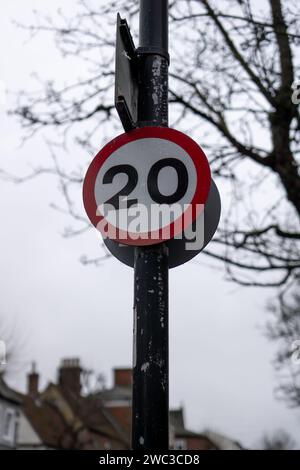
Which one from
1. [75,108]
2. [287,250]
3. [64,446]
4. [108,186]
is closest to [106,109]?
[75,108]

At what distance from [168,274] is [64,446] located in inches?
1578

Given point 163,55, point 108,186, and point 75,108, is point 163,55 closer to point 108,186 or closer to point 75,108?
point 108,186

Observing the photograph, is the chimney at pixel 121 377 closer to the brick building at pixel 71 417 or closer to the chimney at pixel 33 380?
the brick building at pixel 71 417

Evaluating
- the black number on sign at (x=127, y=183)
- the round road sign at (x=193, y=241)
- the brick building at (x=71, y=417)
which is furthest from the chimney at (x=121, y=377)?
the black number on sign at (x=127, y=183)

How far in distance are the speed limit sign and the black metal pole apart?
0.37 feet

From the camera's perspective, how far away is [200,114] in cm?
827

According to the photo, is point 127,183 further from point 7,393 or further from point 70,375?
point 70,375

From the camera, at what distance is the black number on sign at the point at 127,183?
10.8 feet

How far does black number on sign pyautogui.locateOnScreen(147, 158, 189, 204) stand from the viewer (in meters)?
3.24

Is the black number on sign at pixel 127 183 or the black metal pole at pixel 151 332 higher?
the black number on sign at pixel 127 183

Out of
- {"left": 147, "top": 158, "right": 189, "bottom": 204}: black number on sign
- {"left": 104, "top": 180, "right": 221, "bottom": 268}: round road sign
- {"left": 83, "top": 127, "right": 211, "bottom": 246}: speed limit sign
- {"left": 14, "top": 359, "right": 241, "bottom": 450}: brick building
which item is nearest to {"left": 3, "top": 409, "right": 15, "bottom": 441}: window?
{"left": 14, "top": 359, "right": 241, "bottom": 450}: brick building

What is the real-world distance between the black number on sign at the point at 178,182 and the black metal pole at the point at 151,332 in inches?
9.2

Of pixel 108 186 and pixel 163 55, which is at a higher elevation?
pixel 163 55
